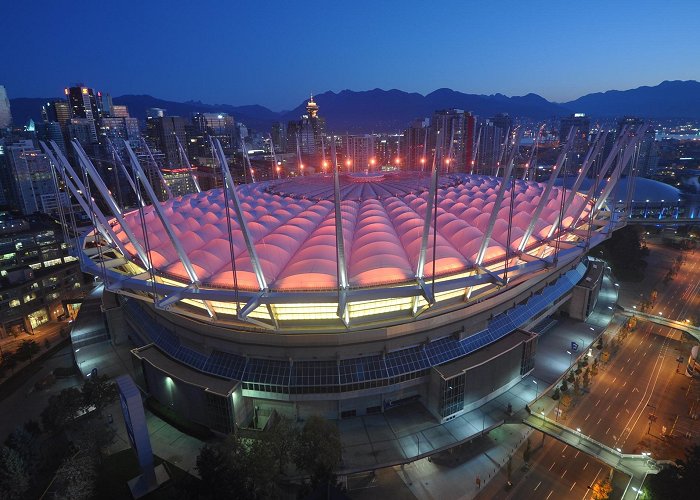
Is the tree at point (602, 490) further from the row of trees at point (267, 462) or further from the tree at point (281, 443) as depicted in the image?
the tree at point (281, 443)

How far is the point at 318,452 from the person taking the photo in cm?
2234

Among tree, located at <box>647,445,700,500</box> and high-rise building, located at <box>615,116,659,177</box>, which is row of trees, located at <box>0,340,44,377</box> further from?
high-rise building, located at <box>615,116,659,177</box>

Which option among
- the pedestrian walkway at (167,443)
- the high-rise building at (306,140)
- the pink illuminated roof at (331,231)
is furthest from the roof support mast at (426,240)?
the high-rise building at (306,140)

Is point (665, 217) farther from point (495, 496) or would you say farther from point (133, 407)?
point (133, 407)

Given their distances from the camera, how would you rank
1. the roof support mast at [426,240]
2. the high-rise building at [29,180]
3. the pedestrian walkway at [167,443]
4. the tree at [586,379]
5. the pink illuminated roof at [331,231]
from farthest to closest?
the high-rise building at [29,180] < the tree at [586,379] < the pedestrian walkway at [167,443] < the pink illuminated roof at [331,231] < the roof support mast at [426,240]

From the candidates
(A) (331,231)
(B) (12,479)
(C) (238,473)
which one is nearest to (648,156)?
(A) (331,231)

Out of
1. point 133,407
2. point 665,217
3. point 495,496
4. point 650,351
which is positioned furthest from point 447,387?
point 665,217

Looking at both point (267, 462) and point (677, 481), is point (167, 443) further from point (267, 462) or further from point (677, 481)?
point (677, 481)

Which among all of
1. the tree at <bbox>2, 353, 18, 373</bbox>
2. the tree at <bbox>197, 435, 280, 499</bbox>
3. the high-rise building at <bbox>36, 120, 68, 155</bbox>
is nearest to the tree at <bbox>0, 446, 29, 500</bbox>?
the tree at <bbox>197, 435, 280, 499</bbox>

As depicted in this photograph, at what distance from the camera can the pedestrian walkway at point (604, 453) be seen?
84.3ft

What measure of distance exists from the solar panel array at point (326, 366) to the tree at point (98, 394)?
4649 mm

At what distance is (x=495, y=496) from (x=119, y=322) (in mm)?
37830

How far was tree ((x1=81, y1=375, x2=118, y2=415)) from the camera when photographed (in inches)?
1137

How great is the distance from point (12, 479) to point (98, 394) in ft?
23.3
